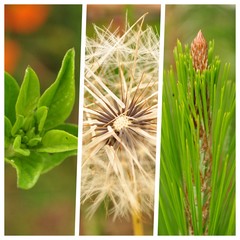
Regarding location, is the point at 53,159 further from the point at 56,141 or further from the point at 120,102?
the point at 120,102

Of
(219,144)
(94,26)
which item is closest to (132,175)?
(219,144)

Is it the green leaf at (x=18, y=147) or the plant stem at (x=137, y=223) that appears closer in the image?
the green leaf at (x=18, y=147)

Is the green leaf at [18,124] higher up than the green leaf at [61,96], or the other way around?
the green leaf at [61,96]

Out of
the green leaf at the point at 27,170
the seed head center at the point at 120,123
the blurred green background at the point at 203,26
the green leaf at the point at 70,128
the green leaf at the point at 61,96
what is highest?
the blurred green background at the point at 203,26

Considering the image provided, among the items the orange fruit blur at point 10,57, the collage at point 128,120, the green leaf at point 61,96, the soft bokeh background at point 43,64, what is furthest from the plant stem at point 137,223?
the orange fruit blur at point 10,57

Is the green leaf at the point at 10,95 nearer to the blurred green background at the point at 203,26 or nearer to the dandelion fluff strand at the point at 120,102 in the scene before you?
the dandelion fluff strand at the point at 120,102
